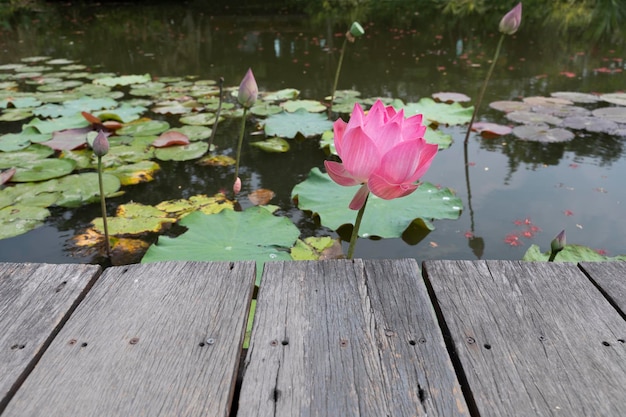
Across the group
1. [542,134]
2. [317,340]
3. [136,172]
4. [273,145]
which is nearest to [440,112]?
[542,134]

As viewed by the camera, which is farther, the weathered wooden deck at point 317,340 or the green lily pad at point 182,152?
the green lily pad at point 182,152

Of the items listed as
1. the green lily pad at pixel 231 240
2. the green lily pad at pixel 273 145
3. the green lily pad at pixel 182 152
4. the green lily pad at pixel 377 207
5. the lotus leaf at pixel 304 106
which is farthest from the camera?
the lotus leaf at pixel 304 106

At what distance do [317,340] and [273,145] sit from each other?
2.09 meters

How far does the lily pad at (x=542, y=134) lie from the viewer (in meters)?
2.84

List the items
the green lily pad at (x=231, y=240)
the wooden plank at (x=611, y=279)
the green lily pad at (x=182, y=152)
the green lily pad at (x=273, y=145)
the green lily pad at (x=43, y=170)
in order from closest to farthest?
the wooden plank at (x=611, y=279) → the green lily pad at (x=231, y=240) → the green lily pad at (x=43, y=170) → the green lily pad at (x=182, y=152) → the green lily pad at (x=273, y=145)

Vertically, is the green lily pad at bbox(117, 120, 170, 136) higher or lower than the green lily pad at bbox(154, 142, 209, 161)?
higher

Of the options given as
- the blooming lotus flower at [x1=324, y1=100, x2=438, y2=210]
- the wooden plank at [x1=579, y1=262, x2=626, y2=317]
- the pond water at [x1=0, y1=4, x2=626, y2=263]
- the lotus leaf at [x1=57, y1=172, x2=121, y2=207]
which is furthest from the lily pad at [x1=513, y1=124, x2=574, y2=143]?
the lotus leaf at [x1=57, y1=172, x2=121, y2=207]

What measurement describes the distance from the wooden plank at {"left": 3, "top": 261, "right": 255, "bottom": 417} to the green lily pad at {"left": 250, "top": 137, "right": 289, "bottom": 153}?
5.94ft

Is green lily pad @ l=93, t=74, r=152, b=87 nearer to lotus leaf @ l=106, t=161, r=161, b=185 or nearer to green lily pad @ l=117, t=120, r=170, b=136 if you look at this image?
green lily pad @ l=117, t=120, r=170, b=136

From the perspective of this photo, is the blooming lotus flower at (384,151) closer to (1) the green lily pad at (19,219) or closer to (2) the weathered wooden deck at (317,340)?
(2) the weathered wooden deck at (317,340)

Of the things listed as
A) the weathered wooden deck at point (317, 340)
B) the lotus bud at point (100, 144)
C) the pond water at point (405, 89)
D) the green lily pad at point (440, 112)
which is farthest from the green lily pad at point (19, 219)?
the green lily pad at point (440, 112)

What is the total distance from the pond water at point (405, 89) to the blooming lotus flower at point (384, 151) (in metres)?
0.91

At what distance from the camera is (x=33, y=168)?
7.66 ft

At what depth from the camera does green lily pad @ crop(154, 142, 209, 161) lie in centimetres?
257
